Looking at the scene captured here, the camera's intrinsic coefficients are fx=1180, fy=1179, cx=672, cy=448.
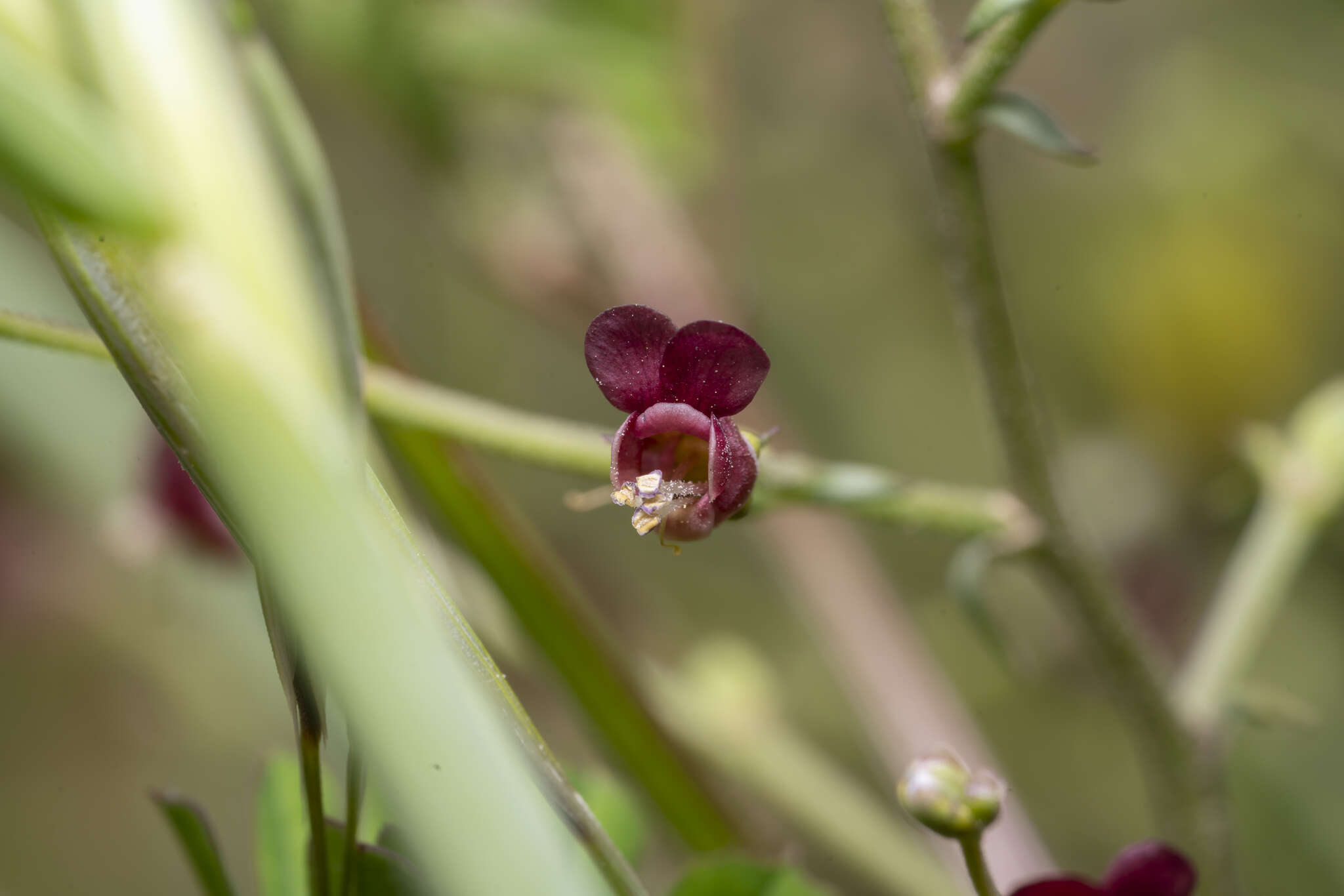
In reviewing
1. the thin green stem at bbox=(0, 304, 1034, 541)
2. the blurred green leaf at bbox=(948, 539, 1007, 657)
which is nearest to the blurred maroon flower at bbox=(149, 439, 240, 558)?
the thin green stem at bbox=(0, 304, 1034, 541)

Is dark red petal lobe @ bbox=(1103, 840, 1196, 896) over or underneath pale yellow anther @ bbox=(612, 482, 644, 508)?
underneath

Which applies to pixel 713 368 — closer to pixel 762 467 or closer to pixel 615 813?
pixel 762 467

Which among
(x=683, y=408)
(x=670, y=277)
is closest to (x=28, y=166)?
(x=683, y=408)

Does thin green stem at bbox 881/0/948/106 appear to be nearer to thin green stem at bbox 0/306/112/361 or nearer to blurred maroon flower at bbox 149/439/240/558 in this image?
thin green stem at bbox 0/306/112/361

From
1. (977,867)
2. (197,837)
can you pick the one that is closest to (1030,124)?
(977,867)

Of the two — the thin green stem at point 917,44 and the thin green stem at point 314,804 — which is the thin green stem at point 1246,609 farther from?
the thin green stem at point 314,804

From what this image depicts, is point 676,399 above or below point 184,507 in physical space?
above
